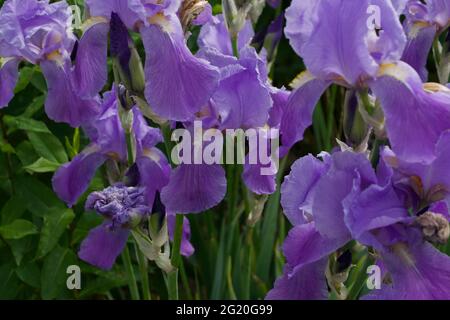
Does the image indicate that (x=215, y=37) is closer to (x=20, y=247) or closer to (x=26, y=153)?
(x=26, y=153)

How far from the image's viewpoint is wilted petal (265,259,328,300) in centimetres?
135

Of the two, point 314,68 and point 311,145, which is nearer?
point 314,68

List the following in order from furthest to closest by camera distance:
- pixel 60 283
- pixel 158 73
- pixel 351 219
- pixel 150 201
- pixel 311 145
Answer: pixel 311 145, pixel 60 283, pixel 150 201, pixel 158 73, pixel 351 219

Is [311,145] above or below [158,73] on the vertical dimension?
below

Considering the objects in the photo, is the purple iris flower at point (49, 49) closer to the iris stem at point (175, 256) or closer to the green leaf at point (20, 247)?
the iris stem at point (175, 256)

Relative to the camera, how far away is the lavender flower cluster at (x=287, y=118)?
4.03 feet

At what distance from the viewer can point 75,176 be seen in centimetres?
176

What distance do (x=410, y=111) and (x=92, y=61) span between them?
63 cm

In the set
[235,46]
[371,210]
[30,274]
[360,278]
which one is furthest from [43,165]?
[371,210]

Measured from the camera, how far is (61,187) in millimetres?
1749
